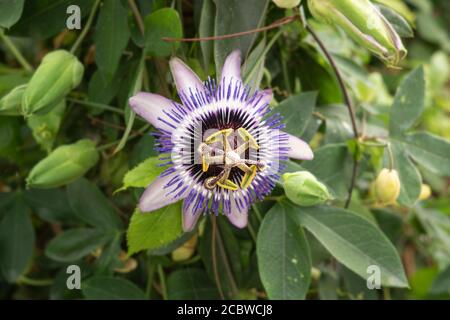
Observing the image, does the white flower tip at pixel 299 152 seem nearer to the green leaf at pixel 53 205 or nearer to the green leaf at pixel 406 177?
the green leaf at pixel 406 177

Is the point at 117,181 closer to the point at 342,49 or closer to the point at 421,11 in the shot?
the point at 342,49

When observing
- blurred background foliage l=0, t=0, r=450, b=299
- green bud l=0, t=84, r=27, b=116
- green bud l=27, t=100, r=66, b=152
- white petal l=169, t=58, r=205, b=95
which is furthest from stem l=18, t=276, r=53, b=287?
white petal l=169, t=58, r=205, b=95

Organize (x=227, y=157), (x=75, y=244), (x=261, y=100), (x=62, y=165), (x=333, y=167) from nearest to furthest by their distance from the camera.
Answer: (x=227, y=157) < (x=261, y=100) < (x=62, y=165) < (x=333, y=167) < (x=75, y=244)

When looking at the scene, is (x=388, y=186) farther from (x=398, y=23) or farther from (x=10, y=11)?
(x=10, y=11)

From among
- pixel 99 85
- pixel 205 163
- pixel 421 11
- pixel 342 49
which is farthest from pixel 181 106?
pixel 421 11

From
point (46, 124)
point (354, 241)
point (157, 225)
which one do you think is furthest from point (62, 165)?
point (354, 241)

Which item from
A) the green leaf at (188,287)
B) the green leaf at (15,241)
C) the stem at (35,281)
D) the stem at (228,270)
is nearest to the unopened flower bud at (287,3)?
the stem at (228,270)
